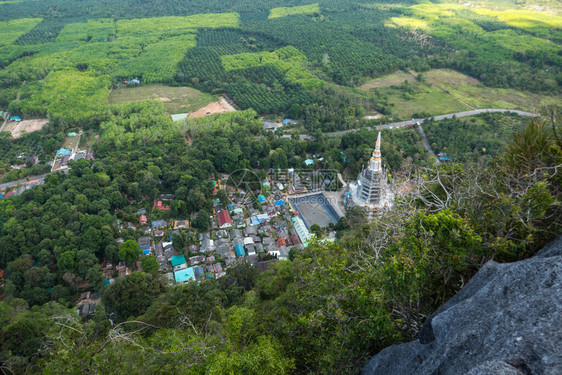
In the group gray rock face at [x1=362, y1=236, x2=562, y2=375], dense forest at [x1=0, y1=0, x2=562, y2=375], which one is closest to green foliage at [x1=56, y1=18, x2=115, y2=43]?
dense forest at [x1=0, y1=0, x2=562, y2=375]

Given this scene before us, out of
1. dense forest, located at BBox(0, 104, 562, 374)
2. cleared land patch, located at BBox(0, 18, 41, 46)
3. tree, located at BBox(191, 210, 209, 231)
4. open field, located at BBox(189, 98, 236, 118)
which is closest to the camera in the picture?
dense forest, located at BBox(0, 104, 562, 374)

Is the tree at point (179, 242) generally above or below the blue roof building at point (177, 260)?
above

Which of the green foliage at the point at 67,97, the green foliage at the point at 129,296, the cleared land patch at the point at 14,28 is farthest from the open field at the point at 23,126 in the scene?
the green foliage at the point at 129,296

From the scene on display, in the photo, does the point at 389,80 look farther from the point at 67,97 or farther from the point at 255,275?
→ the point at 255,275

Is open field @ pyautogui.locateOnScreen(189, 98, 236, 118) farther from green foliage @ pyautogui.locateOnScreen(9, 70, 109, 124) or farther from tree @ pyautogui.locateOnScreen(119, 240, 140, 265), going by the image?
tree @ pyautogui.locateOnScreen(119, 240, 140, 265)

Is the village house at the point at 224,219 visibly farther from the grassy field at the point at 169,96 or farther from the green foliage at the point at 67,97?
the green foliage at the point at 67,97

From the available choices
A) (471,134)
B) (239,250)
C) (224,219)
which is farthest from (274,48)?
(239,250)
